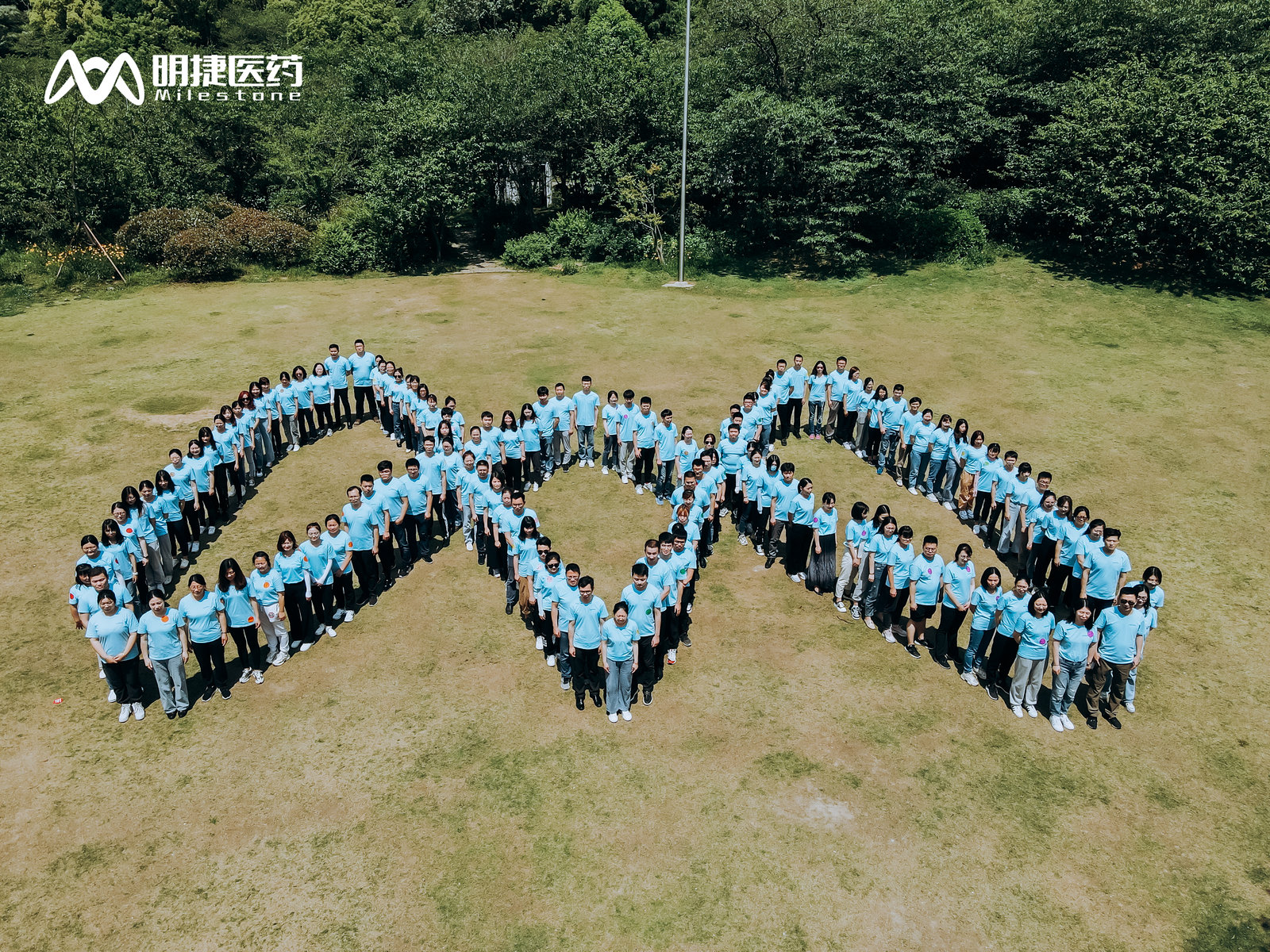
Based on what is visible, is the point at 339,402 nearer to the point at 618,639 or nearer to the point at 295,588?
A: the point at 295,588

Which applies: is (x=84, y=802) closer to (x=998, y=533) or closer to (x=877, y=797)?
(x=877, y=797)

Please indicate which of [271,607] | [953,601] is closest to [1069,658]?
[953,601]

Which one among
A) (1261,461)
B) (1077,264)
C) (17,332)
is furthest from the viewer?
(1077,264)

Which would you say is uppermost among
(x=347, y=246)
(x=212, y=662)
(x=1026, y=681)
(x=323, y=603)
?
(x=347, y=246)

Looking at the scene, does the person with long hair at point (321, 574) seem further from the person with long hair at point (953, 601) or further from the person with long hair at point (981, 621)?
the person with long hair at point (981, 621)

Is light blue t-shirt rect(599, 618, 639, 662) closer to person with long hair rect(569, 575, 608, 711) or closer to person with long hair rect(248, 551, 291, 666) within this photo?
person with long hair rect(569, 575, 608, 711)

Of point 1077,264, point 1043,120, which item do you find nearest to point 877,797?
point 1077,264
